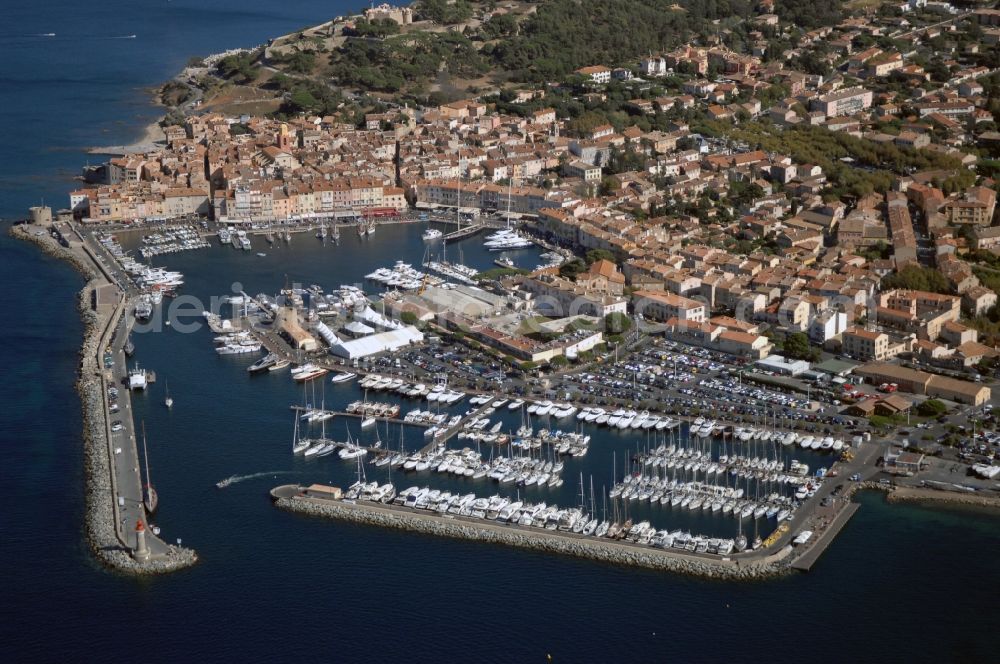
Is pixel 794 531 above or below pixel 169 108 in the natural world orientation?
below

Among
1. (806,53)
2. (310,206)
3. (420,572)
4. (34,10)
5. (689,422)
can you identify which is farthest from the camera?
(34,10)

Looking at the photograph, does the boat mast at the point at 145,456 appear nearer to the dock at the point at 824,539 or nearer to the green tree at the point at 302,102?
the dock at the point at 824,539

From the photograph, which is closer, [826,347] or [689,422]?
[689,422]

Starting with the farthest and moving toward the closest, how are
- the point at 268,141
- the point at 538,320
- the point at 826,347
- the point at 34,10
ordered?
the point at 34,10 → the point at 268,141 → the point at 538,320 → the point at 826,347

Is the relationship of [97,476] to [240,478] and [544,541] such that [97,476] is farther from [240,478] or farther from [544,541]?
[544,541]

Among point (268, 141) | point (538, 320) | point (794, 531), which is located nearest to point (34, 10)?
point (268, 141)

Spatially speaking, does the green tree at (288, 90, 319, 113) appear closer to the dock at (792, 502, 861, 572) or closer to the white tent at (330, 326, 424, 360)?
the white tent at (330, 326, 424, 360)

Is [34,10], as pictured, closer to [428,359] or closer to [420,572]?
[428,359]
